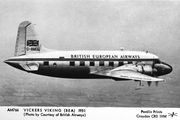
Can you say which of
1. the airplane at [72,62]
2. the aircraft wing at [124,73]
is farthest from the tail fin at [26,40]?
the aircraft wing at [124,73]

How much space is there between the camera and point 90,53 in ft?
17.4

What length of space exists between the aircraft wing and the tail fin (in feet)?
4.93

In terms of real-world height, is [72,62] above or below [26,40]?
below

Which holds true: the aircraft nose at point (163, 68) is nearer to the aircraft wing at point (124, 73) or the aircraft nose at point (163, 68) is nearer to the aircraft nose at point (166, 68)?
the aircraft nose at point (166, 68)

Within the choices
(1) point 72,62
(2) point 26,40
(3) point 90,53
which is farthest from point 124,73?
(2) point 26,40

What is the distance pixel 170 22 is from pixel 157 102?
1914mm

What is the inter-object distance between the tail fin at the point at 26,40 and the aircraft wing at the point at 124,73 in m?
1.50

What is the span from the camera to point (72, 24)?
17.8 feet

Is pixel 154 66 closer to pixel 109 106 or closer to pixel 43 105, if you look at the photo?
pixel 109 106

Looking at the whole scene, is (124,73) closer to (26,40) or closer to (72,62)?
(72,62)

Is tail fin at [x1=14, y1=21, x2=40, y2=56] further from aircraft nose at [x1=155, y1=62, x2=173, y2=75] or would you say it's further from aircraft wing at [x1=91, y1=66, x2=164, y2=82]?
aircraft nose at [x1=155, y1=62, x2=173, y2=75]

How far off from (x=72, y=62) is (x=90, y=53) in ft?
1.56

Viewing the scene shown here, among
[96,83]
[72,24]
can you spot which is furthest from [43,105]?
[72,24]

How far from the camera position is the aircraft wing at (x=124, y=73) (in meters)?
5.08
